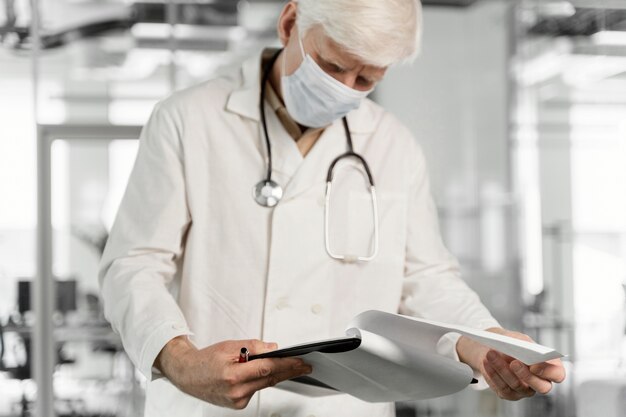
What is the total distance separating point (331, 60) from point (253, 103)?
160mm

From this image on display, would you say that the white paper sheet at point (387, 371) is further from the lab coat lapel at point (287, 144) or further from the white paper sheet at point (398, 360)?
the lab coat lapel at point (287, 144)

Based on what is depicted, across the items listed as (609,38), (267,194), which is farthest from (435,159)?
(267,194)

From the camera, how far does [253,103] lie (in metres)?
1.46

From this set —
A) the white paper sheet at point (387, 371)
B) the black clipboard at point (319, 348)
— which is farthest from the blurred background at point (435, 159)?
the black clipboard at point (319, 348)

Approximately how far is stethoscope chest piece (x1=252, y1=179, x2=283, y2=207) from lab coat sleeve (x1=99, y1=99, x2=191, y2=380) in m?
0.11

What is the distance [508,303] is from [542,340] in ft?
0.78

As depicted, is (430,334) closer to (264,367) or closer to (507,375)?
(507,375)

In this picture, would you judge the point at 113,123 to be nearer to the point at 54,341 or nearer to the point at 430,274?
the point at 54,341

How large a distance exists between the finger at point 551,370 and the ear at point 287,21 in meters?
0.64

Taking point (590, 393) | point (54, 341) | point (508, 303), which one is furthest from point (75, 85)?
point (590, 393)

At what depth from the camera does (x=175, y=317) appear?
4.07 ft

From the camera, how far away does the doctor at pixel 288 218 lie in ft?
4.36

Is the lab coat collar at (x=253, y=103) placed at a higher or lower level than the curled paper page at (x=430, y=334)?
higher

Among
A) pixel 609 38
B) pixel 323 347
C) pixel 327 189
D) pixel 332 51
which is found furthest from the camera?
pixel 609 38
